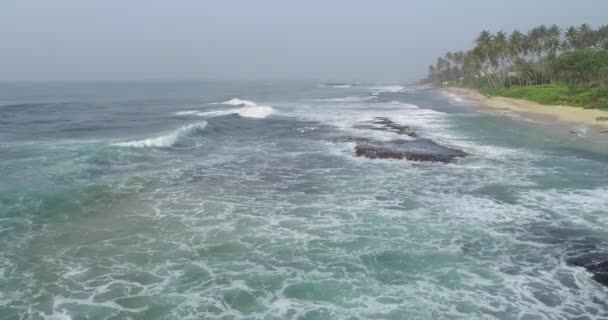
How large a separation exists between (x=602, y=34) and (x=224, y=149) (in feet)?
233

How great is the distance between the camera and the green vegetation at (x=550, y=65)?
5606 centimetres

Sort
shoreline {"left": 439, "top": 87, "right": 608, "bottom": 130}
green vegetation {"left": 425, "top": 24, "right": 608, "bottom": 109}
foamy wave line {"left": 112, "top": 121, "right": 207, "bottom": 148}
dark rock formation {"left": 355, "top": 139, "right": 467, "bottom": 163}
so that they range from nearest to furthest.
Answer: dark rock formation {"left": 355, "top": 139, "right": 467, "bottom": 163}, foamy wave line {"left": 112, "top": 121, "right": 207, "bottom": 148}, shoreline {"left": 439, "top": 87, "right": 608, "bottom": 130}, green vegetation {"left": 425, "top": 24, "right": 608, "bottom": 109}

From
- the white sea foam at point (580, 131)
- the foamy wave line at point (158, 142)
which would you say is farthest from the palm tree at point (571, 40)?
the foamy wave line at point (158, 142)

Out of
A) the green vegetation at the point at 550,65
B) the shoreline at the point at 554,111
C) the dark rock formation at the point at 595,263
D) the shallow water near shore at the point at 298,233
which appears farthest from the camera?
the green vegetation at the point at 550,65

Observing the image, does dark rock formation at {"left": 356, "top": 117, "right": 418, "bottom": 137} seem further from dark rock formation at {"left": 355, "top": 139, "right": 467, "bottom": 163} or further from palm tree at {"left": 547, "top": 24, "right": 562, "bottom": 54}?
palm tree at {"left": 547, "top": 24, "right": 562, "bottom": 54}

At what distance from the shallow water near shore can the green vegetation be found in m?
30.6

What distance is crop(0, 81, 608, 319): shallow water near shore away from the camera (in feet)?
36.3

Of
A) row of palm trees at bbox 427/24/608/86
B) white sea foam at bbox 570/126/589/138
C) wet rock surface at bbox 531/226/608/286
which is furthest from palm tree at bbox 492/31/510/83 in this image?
wet rock surface at bbox 531/226/608/286

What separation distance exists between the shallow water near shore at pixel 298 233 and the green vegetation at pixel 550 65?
30579mm

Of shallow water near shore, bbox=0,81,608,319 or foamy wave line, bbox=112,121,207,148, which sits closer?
shallow water near shore, bbox=0,81,608,319

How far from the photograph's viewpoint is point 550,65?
69688 mm

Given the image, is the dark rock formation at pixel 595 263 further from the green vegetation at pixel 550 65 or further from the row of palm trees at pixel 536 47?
the row of palm trees at pixel 536 47

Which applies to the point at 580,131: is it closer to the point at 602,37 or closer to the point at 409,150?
the point at 409,150

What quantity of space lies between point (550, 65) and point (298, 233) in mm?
68717
